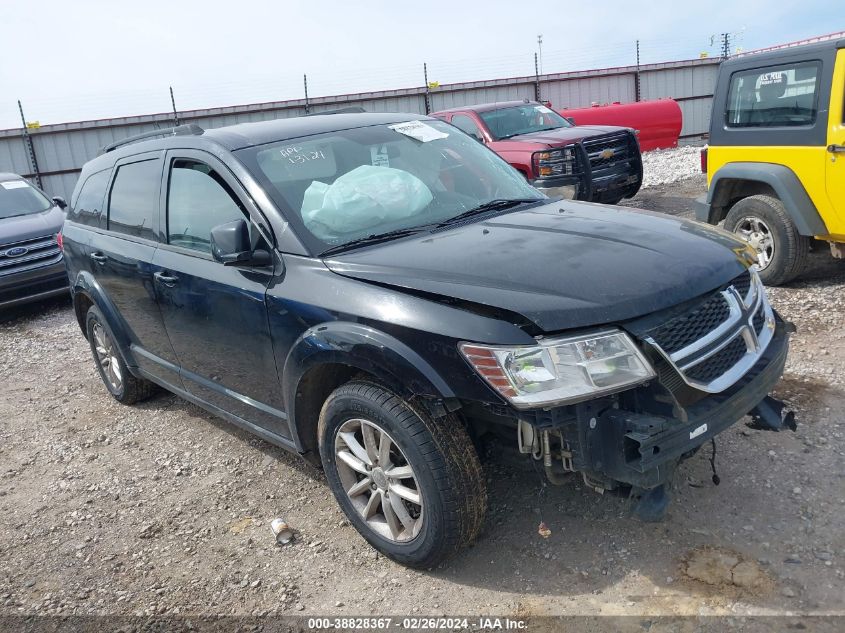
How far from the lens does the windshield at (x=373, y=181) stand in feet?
10.8

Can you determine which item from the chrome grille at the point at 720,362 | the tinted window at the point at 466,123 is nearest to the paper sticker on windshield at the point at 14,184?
→ the tinted window at the point at 466,123

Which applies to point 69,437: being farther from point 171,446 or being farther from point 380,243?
point 380,243

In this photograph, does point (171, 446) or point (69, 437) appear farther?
point (69, 437)

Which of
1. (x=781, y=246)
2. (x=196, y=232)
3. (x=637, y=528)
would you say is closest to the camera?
(x=637, y=528)

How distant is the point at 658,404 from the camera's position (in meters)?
2.51

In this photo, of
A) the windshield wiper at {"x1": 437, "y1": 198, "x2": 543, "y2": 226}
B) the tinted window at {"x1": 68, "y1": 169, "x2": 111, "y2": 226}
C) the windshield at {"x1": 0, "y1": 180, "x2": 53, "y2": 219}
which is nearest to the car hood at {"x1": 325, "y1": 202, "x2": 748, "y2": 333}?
the windshield wiper at {"x1": 437, "y1": 198, "x2": 543, "y2": 226}

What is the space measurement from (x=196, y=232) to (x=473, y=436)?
1880mm

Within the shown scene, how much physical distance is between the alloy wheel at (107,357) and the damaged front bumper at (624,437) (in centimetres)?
370

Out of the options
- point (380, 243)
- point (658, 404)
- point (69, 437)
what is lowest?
point (69, 437)

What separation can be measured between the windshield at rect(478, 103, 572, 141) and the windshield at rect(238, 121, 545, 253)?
23.2ft

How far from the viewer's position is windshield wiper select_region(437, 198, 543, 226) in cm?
344

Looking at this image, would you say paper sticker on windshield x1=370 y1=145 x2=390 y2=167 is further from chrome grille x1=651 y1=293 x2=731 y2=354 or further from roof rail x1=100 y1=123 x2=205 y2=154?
chrome grille x1=651 y1=293 x2=731 y2=354

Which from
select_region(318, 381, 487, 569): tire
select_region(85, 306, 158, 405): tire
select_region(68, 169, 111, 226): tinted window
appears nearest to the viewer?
select_region(318, 381, 487, 569): tire

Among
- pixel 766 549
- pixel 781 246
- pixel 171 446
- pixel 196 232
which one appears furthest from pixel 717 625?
pixel 781 246
